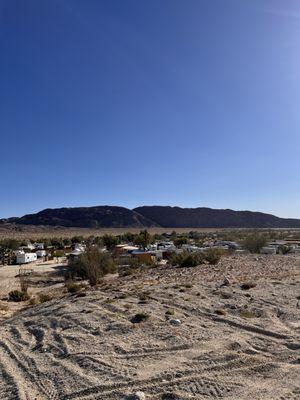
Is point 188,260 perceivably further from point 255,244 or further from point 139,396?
point 139,396

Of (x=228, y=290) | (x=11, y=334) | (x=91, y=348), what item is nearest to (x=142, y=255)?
(x=228, y=290)

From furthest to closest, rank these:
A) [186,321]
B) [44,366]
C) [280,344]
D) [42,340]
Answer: [186,321]
[42,340]
[280,344]
[44,366]

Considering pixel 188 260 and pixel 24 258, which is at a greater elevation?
pixel 24 258

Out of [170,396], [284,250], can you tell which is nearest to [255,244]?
[284,250]

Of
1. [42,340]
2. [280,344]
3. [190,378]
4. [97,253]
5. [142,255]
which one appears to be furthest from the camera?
[142,255]

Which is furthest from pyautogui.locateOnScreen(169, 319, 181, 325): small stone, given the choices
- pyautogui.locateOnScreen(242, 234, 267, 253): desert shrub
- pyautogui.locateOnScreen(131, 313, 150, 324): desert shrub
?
pyautogui.locateOnScreen(242, 234, 267, 253): desert shrub

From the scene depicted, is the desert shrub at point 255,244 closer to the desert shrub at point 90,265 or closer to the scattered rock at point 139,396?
the desert shrub at point 90,265

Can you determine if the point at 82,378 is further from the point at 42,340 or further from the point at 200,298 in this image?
the point at 200,298

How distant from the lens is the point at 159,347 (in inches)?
484

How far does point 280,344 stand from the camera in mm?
12211

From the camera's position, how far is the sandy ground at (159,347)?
9.54 metres

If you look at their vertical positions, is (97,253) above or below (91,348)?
above

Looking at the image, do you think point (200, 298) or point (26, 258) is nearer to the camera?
point (200, 298)

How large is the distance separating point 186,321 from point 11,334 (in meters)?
6.08
